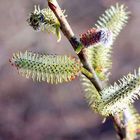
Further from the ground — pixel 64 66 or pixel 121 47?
pixel 121 47

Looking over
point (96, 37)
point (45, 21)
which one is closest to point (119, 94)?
point (96, 37)

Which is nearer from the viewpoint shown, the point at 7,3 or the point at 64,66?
the point at 64,66

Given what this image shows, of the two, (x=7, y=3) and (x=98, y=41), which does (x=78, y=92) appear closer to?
(x=7, y=3)

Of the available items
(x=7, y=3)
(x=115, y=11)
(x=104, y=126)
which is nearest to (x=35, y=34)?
(x=7, y=3)

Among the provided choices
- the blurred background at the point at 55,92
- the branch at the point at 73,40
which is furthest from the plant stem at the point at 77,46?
the blurred background at the point at 55,92

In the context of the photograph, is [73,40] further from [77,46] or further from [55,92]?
[55,92]

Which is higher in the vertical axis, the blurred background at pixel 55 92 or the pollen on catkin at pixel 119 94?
the blurred background at pixel 55 92

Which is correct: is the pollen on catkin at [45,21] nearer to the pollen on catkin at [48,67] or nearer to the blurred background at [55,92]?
the pollen on catkin at [48,67]
